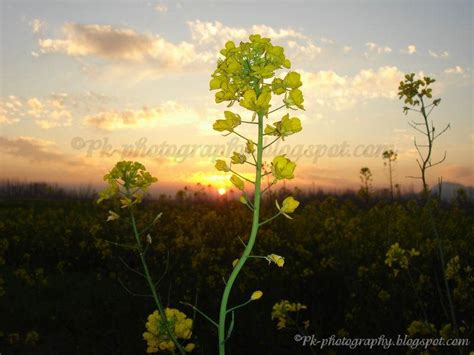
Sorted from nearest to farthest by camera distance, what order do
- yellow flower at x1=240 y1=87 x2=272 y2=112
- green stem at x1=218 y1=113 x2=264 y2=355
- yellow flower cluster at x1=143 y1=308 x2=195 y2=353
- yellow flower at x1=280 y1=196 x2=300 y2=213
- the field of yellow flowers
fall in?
1. green stem at x1=218 y1=113 x2=264 y2=355
2. yellow flower at x1=240 y1=87 x2=272 y2=112
3. yellow flower at x1=280 y1=196 x2=300 y2=213
4. yellow flower cluster at x1=143 y1=308 x2=195 y2=353
5. the field of yellow flowers

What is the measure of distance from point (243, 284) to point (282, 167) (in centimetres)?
500

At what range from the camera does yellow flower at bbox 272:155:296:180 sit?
1.57m

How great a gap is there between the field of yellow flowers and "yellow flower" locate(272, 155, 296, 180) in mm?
821

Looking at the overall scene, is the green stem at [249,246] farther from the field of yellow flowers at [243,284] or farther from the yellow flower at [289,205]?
the field of yellow flowers at [243,284]

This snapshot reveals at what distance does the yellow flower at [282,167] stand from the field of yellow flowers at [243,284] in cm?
82

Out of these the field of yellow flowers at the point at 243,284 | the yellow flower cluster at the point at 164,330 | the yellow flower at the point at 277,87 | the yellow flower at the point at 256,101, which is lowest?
the field of yellow flowers at the point at 243,284

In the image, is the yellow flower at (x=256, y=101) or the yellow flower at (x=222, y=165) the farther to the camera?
the yellow flower at (x=222, y=165)

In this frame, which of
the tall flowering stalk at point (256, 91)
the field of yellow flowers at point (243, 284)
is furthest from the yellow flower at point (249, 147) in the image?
the field of yellow flowers at point (243, 284)

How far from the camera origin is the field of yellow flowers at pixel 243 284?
4.57m

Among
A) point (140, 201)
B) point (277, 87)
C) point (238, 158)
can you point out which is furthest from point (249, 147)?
point (140, 201)

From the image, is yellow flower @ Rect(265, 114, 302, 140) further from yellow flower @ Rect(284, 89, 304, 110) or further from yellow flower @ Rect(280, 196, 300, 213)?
yellow flower @ Rect(280, 196, 300, 213)

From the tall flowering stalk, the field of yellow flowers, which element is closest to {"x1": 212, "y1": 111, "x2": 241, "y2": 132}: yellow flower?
the tall flowering stalk

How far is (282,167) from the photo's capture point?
5.22ft

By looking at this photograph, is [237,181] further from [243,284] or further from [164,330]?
[243,284]
